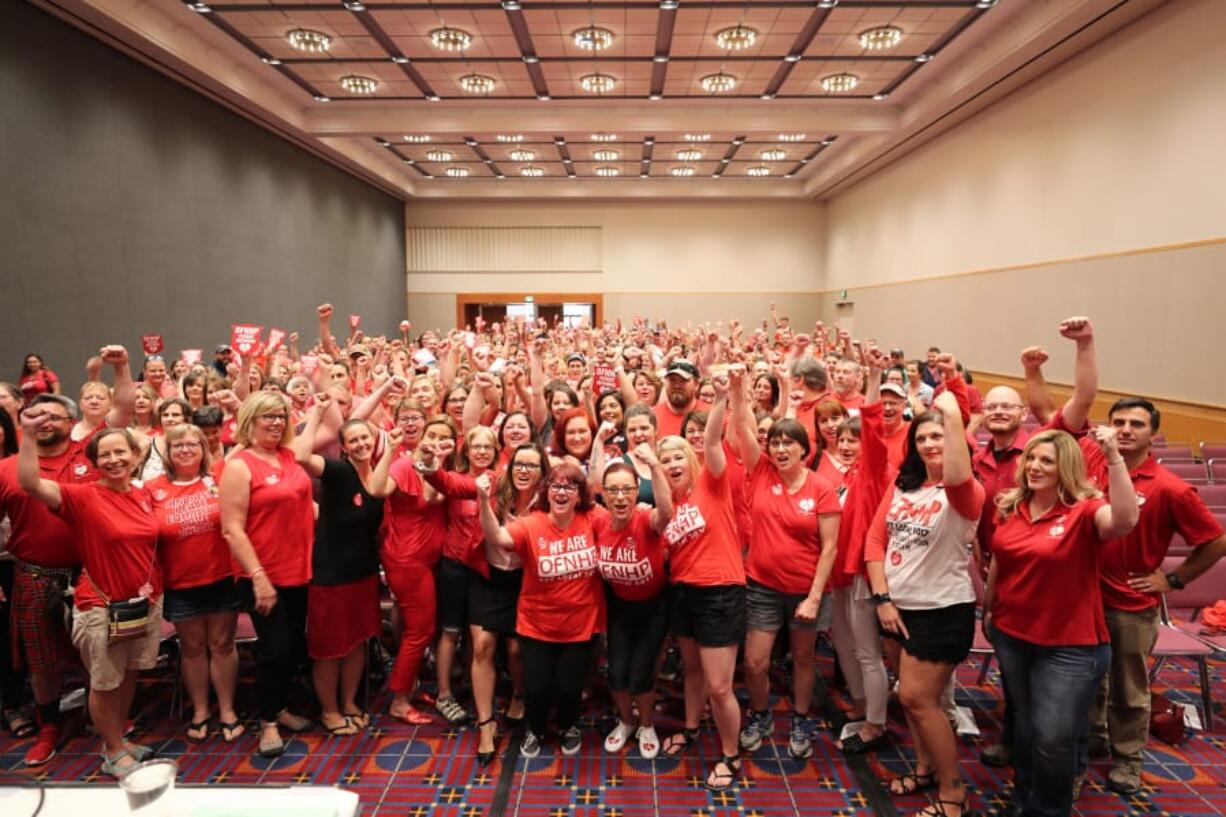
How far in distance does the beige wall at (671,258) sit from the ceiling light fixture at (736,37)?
11.4 metres

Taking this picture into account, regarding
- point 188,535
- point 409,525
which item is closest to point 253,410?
point 188,535

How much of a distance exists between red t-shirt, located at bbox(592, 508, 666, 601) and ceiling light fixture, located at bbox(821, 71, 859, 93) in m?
11.2

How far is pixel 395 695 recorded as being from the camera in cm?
391

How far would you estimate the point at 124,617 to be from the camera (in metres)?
3.10

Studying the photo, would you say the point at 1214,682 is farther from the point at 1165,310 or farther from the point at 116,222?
the point at 116,222

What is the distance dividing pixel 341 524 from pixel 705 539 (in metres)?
1.90

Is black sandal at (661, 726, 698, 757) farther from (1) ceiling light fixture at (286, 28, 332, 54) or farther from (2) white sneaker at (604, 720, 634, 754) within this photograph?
(1) ceiling light fixture at (286, 28, 332, 54)

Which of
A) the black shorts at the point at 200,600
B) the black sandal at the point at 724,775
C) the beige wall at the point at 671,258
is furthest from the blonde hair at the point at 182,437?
the beige wall at the point at 671,258

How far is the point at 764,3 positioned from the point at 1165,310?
6.50m

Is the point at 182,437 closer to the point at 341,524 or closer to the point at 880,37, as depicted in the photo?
the point at 341,524

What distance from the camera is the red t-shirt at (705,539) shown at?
3.22 meters

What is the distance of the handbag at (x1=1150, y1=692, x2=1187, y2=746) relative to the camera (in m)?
3.51

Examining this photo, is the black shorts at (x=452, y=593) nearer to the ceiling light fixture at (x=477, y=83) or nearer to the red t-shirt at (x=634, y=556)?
the red t-shirt at (x=634, y=556)

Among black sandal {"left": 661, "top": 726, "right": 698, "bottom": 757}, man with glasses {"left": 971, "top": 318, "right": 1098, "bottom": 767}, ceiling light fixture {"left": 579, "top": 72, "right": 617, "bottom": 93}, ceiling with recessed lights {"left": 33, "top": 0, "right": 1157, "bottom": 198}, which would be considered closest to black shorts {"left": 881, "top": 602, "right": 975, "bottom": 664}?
man with glasses {"left": 971, "top": 318, "right": 1098, "bottom": 767}
